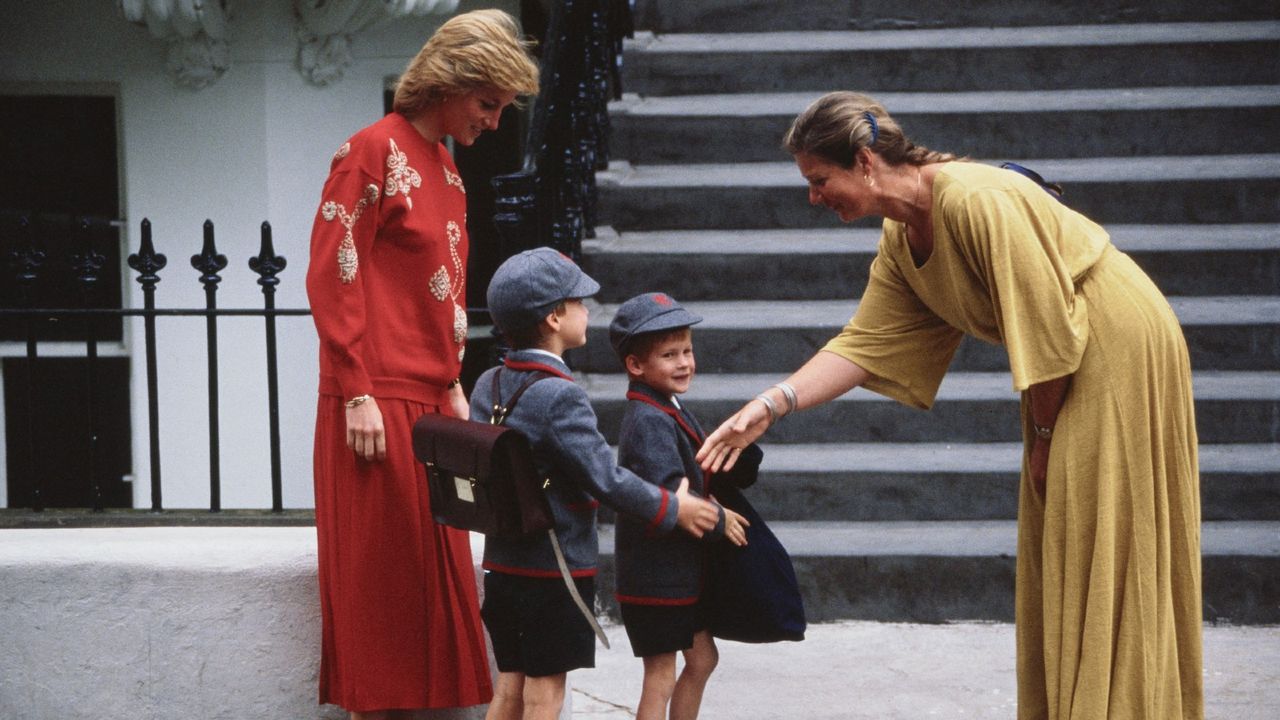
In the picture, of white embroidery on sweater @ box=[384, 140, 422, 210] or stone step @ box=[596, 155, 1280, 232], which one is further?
stone step @ box=[596, 155, 1280, 232]

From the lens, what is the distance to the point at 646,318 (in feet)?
12.5

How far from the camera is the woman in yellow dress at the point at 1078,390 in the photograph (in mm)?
3209

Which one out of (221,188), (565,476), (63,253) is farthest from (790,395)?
(63,253)

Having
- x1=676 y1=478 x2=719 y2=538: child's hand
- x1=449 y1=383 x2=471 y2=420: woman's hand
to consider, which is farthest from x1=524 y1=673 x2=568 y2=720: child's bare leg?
x1=449 y1=383 x2=471 y2=420: woman's hand

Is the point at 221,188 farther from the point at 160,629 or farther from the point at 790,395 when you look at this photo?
the point at 790,395

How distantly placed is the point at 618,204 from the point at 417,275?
9.70ft

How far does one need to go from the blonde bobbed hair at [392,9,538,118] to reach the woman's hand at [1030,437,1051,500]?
1521mm

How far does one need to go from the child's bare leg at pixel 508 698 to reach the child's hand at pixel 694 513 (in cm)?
57

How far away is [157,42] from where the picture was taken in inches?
298

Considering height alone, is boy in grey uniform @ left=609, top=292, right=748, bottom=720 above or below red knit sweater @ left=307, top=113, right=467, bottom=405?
below

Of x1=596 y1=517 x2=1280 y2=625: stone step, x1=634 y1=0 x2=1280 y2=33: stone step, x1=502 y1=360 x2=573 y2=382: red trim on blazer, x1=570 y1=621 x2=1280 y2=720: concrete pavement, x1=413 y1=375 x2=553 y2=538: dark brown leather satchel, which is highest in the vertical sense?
x1=634 y1=0 x2=1280 y2=33: stone step

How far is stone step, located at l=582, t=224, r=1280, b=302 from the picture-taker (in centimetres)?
626

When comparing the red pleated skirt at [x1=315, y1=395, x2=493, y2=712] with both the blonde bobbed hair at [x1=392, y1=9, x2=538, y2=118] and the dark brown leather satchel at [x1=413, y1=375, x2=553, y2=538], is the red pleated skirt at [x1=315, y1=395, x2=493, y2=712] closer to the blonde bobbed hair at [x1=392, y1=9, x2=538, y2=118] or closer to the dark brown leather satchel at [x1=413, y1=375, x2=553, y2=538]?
the dark brown leather satchel at [x1=413, y1=375, x2=553, y2=538]

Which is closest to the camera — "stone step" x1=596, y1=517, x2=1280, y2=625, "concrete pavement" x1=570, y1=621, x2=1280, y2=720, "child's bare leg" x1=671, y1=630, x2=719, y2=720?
"child's bare leg" x1=671, y1=630, x2=719, y2=720
